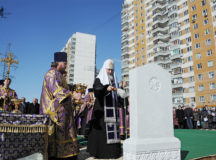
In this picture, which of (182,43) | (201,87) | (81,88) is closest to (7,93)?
(81,88)

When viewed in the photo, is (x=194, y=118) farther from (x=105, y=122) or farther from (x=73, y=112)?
(x=73, y=112)

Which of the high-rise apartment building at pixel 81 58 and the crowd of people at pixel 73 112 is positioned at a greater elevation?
the high-rise apartment building at pixel 81 58

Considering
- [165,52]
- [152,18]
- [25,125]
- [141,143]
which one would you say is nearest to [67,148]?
[25,125]

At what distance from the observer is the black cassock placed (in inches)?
185

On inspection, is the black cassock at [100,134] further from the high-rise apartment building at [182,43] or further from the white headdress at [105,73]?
the high-rise apartment building at [182,43]

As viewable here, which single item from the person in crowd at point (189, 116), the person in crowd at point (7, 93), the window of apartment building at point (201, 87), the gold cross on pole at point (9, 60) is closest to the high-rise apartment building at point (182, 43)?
the window of apartment building at point (201, 87)

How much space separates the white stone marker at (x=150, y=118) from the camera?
366 centimetres

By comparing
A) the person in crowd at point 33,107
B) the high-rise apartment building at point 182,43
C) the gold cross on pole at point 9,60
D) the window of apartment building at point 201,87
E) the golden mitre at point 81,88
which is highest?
the high-rise apartment building at point 182,43

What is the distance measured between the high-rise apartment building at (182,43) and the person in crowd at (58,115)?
132ft

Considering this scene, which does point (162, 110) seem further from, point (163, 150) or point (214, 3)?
point (214, 3)

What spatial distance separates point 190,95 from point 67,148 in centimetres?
4355

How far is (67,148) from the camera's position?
3975 millimetres

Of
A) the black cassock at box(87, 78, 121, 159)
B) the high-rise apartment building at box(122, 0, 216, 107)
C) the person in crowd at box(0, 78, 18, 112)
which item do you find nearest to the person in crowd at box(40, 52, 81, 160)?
the black cassock at box(87, 78, 121, 159)

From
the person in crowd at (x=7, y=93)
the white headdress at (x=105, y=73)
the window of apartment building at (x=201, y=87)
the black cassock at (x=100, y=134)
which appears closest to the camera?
the black cassock at (x=100, y=134)
